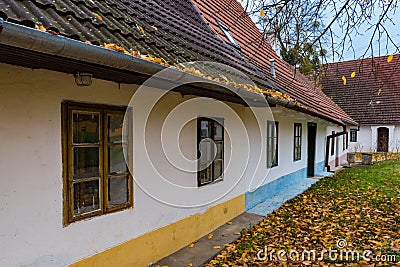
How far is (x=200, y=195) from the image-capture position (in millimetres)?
5477

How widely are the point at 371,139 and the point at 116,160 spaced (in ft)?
81.7

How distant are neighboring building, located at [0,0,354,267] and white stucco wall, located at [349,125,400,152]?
69.1 ft

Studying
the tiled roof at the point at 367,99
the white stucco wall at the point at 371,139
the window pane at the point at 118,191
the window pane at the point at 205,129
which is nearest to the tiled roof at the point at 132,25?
the window pane at the point at 205,129

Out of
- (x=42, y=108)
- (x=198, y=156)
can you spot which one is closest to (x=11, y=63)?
(x=42, y=108)

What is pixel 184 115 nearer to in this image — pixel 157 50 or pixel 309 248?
pixel 157 50

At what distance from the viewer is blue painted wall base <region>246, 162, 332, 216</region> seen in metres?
7.45

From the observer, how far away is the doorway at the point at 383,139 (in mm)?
23906

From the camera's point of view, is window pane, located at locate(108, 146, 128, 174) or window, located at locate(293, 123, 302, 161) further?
window, located at locate(293, 123, 302, 161)

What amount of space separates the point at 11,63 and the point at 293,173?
9.67 m

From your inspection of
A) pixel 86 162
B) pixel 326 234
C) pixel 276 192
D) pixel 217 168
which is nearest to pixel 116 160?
pixel 86 162

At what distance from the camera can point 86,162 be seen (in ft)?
11.3

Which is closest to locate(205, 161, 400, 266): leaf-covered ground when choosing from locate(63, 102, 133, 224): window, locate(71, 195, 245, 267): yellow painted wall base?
locate(71, 195, 245, 267): yellow painted wall base

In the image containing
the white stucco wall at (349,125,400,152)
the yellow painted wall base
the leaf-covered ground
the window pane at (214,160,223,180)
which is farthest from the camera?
the white stucco wall at (349,125,400,152)

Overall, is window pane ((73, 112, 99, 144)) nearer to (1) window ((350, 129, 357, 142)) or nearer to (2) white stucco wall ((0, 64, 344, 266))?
(2) white stucco wall ((0, 64, 344, 266))
